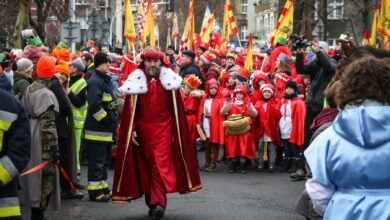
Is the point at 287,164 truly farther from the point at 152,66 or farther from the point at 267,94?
the point at 152,66

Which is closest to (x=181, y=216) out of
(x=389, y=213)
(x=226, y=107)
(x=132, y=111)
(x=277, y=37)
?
(x=132, y=111)

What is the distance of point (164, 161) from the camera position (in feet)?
33.3

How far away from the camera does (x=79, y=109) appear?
40.7 ft

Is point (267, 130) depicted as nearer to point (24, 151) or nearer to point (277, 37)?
point (277, 37)

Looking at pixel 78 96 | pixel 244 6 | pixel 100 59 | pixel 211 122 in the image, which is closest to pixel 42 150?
pixel 100 59

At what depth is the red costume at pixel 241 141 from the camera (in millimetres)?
14914

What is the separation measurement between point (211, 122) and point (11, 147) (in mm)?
9925

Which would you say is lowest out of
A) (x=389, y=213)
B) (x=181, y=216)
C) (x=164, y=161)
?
(x=181, y=216)

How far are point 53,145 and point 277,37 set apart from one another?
10.7 metres

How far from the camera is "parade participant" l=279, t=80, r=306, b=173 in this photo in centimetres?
1455

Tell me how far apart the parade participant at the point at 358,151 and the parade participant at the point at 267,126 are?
9.75 m

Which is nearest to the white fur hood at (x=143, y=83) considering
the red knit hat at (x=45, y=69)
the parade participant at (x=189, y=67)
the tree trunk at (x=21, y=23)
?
the red knit hat at (x=45, y=69)

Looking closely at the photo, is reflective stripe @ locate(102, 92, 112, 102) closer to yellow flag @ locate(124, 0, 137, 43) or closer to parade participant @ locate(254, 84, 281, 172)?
parade participant @ locate(254, 84, 281, 172)

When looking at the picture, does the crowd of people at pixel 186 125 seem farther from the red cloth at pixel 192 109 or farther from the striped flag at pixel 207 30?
the striped flag at pixel 207 30
